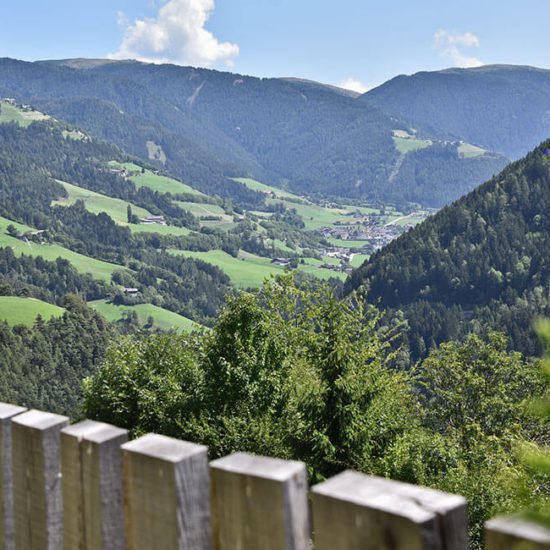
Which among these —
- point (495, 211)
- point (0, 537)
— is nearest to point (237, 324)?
point (0, 537)

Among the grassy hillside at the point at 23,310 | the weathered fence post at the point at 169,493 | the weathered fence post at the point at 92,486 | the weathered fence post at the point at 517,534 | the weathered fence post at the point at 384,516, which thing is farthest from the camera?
the grassy hillside at the point at 23,310

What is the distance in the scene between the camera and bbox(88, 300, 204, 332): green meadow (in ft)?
605

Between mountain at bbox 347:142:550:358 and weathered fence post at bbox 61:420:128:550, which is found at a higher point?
weathered fence post at bbox 61:420:128:550

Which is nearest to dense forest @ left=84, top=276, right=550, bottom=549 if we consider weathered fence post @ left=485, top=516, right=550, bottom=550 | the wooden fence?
the wooden fence

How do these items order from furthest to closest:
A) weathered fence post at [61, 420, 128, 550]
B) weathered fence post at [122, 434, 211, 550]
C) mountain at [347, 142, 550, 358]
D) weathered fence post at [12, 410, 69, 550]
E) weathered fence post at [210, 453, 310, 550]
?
mountain at [347, 142, 550, 358], weathered fence post at [12, 410, 69, 550], weathered fence post at [61, 420, 128, 550], weathered fence post at [122, 434, 211, 550], weathered fence post at [210, 453, 310, 550]

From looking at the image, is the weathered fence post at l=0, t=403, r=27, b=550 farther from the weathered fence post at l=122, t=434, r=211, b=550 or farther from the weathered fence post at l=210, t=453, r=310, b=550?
the weathered fence post at l=210, t=453, r=310, b=550

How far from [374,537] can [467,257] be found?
7886 inches

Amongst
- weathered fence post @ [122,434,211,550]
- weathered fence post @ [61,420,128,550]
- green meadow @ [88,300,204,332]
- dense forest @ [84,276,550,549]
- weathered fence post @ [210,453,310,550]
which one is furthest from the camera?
green meadow @ [88,300,204,332]

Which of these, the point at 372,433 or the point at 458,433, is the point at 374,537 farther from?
the point at 458,433

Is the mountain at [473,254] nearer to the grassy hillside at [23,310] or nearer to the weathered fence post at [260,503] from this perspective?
the grassy hillside at [23,310]

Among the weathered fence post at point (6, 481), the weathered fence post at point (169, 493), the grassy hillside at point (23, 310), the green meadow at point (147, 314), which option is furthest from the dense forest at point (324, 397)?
the green meadow at point (147, 314)

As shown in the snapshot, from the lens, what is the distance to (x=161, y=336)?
139 ft

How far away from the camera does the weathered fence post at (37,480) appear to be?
239cm

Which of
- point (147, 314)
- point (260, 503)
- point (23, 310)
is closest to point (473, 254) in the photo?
point (147, 314)
